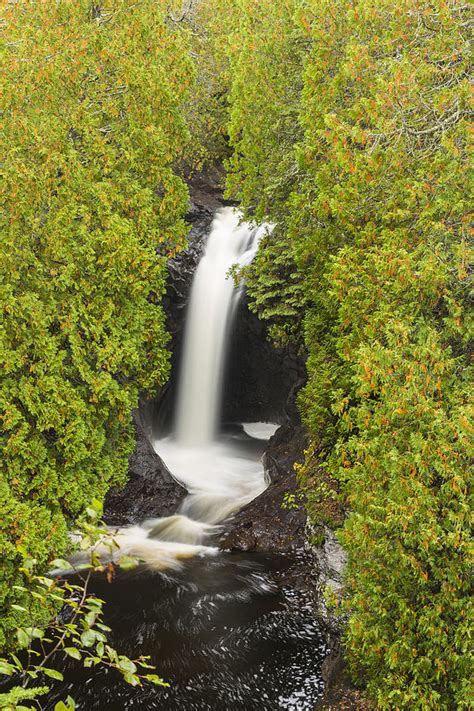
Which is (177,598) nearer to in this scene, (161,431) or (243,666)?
(243,666)

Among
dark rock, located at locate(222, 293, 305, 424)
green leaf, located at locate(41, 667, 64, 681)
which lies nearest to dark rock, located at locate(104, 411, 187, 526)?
dark rock, located at locate(222, 293, 305, 424)

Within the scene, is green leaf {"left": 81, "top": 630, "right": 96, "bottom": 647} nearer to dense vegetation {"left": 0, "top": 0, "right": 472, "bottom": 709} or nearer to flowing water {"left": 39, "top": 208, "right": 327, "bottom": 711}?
flowing water {"left": 39, "top": 208, "right": 327, "bottom": 711}

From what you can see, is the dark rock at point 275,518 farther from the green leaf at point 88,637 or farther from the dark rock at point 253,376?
the green leaf at point 88,637

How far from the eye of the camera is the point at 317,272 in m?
10.2

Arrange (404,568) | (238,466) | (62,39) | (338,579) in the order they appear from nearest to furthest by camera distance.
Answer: (404,568) → (338,579) → (62,39) → (238,466)

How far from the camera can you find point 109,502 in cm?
1439

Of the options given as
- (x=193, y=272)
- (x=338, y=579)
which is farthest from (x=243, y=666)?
(x=193, y=272)

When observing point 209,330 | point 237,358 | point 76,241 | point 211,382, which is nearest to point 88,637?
point 76,241

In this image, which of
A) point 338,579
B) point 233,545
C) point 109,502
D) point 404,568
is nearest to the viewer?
point 404,568

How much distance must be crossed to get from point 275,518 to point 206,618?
3274 mm

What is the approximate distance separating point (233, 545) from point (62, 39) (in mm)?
9636

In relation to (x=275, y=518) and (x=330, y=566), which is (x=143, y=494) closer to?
(x=275, y=518)

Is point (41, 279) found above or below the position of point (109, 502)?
above

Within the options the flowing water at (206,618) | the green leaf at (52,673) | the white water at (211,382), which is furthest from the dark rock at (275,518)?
the green leaf at (52,673)
